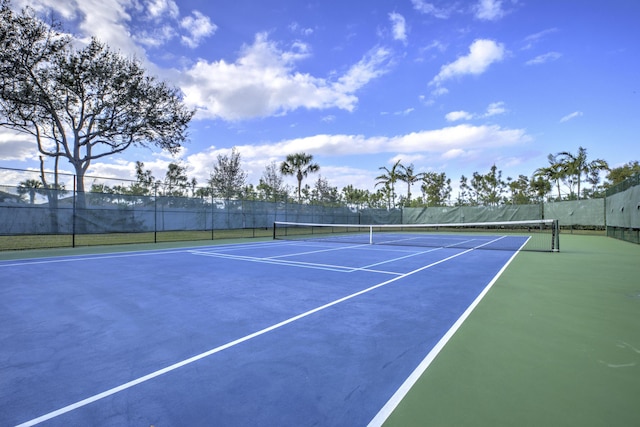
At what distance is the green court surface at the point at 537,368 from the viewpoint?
1981 millimetres

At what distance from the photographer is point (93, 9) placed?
17.8 metres

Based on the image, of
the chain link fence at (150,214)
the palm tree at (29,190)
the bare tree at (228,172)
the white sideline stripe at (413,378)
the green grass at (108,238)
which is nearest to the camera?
A: the white sideline stripe at (413,378)

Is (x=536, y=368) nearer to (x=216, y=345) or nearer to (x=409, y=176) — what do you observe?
(x=216, y=345)

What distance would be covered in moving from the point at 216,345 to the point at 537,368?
289 cm

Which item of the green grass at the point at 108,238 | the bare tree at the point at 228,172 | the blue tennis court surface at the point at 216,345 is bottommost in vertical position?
the green grass at the point at 108,238

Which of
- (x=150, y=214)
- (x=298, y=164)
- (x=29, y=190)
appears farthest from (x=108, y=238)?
(x=298, y=164)

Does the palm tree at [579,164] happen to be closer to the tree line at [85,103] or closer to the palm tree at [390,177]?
the tree line at [85,103]

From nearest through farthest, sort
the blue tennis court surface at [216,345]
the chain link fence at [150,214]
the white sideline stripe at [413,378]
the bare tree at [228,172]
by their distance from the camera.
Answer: the white sideline stripe at [413,378]
the blue tennis court surface at [216,345]
the chain link fence at [150,214]
the bare tree at [228,172]

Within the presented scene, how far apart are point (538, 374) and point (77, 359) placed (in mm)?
3964

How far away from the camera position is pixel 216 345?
3127 mm

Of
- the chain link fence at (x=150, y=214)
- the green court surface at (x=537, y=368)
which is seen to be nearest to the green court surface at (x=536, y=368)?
the green court surface at (x=537, y=368)

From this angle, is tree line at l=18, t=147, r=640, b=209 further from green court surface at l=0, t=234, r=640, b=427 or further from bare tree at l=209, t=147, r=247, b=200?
green court surface at l=0, t=234, r=640, b=427

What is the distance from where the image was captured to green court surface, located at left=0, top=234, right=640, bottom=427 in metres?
1.98

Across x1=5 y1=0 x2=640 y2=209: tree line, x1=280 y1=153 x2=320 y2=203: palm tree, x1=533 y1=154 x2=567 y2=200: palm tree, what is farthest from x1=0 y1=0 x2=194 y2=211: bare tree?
x1=533 y1=154 x2=567 y2=200: palm tree
